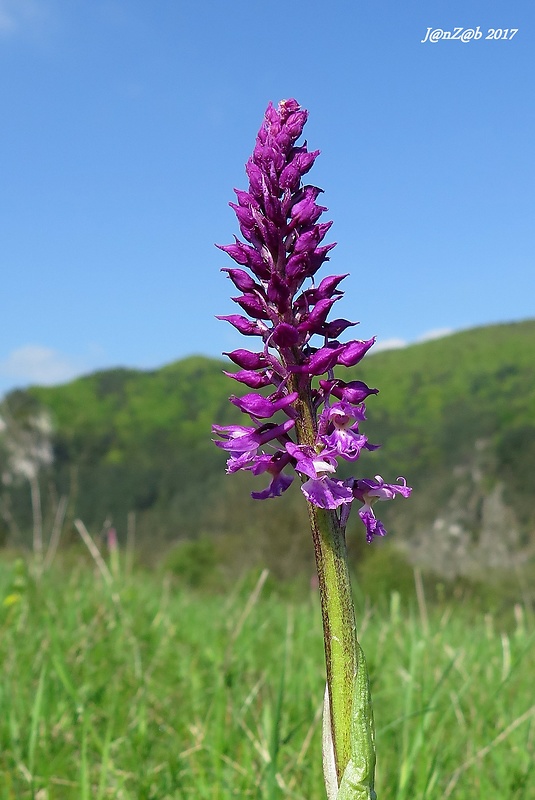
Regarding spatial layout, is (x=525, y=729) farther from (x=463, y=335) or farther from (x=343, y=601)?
(x=463, y=335)

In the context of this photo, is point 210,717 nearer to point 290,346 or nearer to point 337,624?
point 337,624

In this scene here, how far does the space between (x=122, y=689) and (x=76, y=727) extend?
843mm

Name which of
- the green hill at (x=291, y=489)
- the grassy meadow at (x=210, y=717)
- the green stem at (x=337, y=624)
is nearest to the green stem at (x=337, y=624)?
the green stem at (x=337, y=624)

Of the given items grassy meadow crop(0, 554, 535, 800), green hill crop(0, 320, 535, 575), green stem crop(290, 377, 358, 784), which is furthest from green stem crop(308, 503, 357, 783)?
green hill crop(0, 320, 535, 575)

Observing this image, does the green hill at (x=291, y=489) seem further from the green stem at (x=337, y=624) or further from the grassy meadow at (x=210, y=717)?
the green stem at (x=337, y=624)

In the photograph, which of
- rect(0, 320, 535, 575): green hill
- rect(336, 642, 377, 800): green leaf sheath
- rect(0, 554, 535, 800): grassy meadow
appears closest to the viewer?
rect(336, 642, 377, 800): green leaf sheath

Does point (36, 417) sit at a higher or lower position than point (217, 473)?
higher

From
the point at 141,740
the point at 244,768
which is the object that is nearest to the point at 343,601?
the point at 244,768

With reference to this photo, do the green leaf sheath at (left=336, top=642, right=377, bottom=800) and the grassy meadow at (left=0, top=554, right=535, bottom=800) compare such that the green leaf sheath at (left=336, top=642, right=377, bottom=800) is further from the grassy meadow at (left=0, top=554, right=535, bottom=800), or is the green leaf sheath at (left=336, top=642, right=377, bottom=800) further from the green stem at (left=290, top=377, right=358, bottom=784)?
the grassy meadow at (left=0, top=554, right=535, bottom=800)

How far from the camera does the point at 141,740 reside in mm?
3785

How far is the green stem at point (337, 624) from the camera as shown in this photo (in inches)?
75.9

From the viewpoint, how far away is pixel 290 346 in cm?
216

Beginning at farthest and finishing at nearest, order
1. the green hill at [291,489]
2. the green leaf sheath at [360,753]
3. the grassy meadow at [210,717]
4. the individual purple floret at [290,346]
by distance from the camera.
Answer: the green hill at [291,489] → the grassy meadow at [210,717] → the individual purple floret at [290,346] → the green leaf sheath at [360,753]

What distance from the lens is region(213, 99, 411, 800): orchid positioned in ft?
6.43
